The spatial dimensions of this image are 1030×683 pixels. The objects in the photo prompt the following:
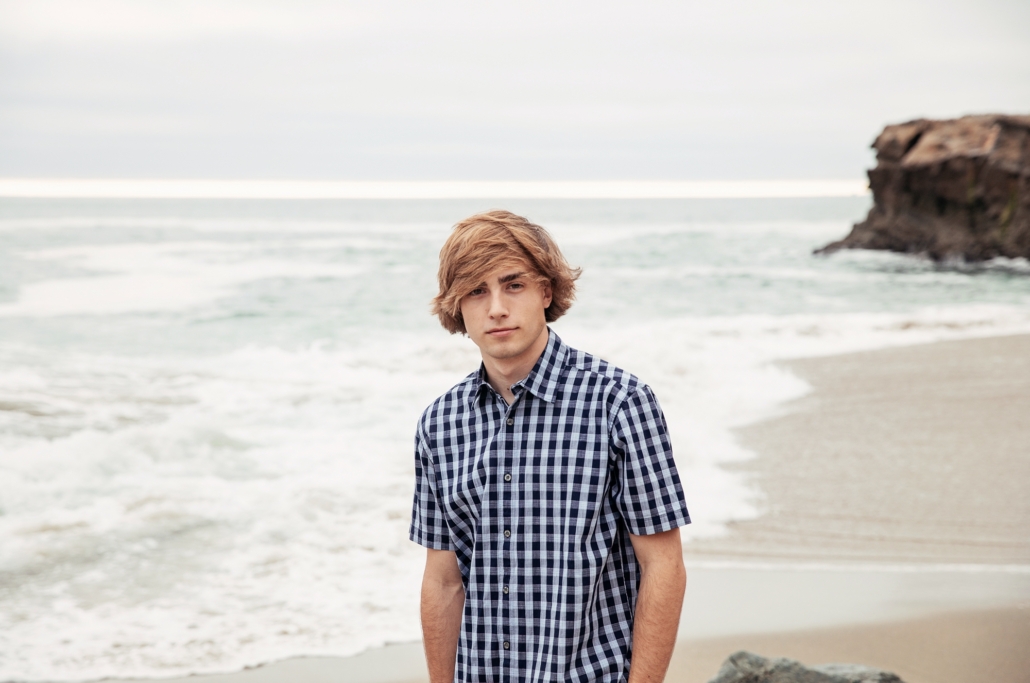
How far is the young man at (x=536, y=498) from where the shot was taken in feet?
6.13

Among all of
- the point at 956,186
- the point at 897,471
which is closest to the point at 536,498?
the point at 897,471

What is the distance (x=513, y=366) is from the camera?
6.50 ft

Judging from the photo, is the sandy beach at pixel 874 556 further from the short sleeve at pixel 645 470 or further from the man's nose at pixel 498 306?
the man's nose at pixel 498 306

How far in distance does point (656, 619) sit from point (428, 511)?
562mm

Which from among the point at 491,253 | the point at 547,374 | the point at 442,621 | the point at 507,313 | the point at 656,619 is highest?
the point at 491,253

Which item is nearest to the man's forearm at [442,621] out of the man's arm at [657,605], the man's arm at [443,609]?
the man's arm at [443,609]

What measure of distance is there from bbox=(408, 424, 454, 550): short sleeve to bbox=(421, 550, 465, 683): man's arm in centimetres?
3

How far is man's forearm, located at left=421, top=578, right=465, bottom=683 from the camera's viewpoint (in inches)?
82.4

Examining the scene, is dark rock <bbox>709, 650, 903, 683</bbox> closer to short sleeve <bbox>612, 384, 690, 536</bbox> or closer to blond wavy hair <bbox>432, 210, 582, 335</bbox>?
short sleeve <bbox>612, 384, 690, 536</bbox>

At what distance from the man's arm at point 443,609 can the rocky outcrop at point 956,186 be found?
103 ft

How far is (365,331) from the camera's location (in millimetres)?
18391

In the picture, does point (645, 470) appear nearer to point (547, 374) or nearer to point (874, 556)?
point (547, 374)

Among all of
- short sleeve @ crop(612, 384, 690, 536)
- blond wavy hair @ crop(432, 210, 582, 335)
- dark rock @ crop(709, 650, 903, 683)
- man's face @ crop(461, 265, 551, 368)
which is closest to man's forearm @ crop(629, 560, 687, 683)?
short sleeve @ crop(612, 384, 690, 536)

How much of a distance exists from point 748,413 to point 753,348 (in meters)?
5.73
